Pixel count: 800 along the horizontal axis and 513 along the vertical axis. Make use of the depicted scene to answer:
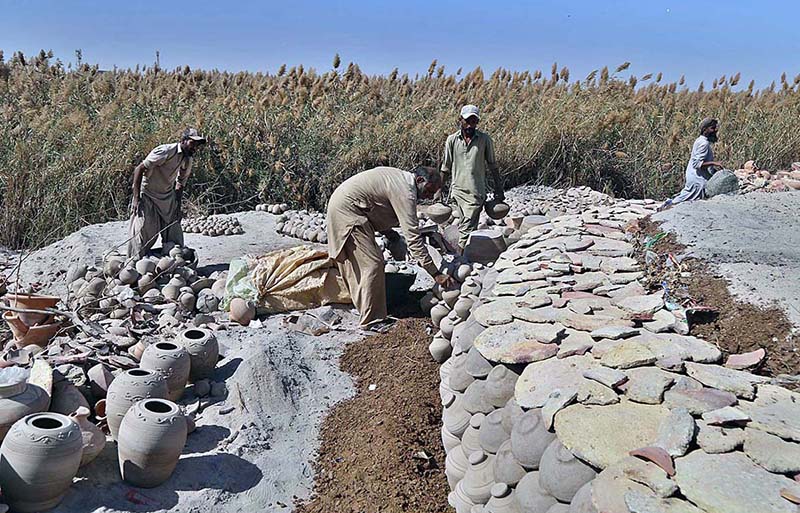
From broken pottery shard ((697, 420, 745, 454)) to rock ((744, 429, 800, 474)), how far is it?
0.03 meters

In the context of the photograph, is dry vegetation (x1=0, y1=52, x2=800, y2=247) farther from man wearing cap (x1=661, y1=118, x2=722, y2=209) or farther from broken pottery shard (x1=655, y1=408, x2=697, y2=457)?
broken pottery shard (x1=655, y1=408, x2=697, y2=457)

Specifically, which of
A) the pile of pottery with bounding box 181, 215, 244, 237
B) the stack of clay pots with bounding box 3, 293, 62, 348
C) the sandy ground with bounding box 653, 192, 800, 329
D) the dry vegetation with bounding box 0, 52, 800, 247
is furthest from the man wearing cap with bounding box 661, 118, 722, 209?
the stack of clay pots with bounding box 3, 293, 62, 348

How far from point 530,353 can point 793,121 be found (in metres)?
11.2

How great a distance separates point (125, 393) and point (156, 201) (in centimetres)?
333

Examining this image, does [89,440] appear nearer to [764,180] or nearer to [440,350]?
[440,350]

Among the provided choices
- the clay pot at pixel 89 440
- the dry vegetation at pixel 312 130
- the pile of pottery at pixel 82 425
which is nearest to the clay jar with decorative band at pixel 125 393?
the pile of pottery at pixel 82 425

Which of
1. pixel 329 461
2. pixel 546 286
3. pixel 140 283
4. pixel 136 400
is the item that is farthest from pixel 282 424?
pixel 140 283

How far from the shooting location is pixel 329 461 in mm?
3904

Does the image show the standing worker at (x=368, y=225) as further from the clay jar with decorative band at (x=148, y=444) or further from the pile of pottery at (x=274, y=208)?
the pile of pottery at (x=274, y=208)

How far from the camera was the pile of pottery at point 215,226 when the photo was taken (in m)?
8.27

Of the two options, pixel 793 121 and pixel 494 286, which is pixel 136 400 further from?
pixel 793 121

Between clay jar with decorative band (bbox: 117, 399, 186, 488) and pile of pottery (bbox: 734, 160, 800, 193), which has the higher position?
pile of pottery (bbox: 734, 160, 800, 193)

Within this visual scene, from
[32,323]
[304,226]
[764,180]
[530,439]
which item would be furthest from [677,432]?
[764,180]

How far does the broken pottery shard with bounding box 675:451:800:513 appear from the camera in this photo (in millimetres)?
2102
